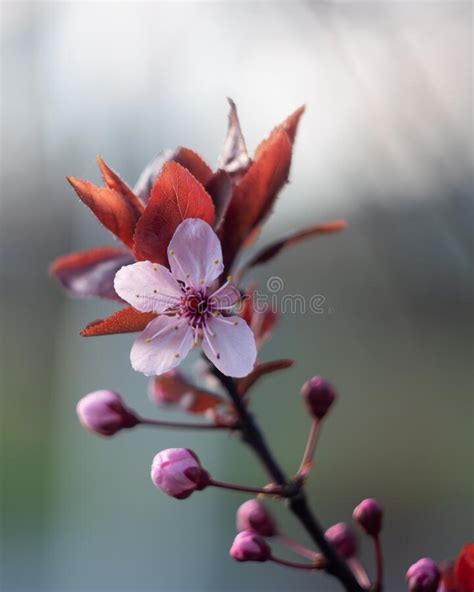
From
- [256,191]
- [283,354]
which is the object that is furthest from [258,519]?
[283,354]

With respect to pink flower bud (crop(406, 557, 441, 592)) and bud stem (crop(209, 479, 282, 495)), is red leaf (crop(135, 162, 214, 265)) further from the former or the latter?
pink flower bud (crop(406, 557, 441, 592))

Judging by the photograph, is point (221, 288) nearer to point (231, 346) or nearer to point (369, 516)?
point (231, 346)

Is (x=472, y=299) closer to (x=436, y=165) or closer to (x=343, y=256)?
(x=343, y=256)

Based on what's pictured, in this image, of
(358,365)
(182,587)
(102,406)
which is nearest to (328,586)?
A: (182,587)

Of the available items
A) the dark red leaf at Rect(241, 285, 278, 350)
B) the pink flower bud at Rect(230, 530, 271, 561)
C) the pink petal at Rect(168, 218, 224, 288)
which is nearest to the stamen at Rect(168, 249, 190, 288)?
the pink petal at Rect(168, 218, 224, 288)

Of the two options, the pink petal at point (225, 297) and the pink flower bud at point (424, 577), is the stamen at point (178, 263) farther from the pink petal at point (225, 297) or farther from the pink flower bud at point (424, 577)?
the pink flower bud at point (424, 577)
